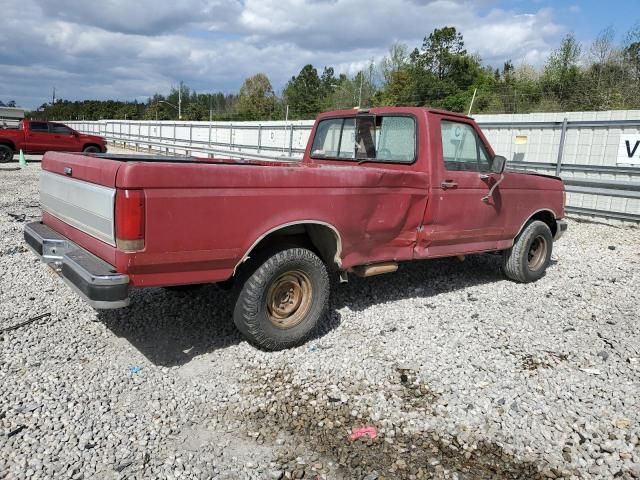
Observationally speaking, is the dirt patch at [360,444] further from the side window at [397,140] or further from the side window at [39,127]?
the side window at [39,127]

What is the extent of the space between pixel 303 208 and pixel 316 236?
17.0 inches

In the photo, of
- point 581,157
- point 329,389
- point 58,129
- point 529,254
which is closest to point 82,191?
point 329,389

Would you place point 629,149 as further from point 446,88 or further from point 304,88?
point 304,88

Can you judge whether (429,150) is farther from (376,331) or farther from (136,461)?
(136,461)

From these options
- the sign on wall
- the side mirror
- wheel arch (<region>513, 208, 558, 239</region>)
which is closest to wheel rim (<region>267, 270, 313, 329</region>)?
the side mirror

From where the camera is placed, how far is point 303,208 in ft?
12.8

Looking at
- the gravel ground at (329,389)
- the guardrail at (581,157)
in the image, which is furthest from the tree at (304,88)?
the gravel ground at (329,389)

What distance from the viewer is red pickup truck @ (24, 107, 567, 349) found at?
3230 mm

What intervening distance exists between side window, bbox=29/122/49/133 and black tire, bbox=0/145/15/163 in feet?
3.78

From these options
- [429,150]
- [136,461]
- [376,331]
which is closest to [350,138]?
[429,150]

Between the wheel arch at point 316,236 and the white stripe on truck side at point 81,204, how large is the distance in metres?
0.97

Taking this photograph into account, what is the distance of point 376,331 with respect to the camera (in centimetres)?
465

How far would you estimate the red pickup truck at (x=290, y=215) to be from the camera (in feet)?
10.6

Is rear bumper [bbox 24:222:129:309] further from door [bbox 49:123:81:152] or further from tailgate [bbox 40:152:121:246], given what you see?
door [bbox 49:123:81:152]
